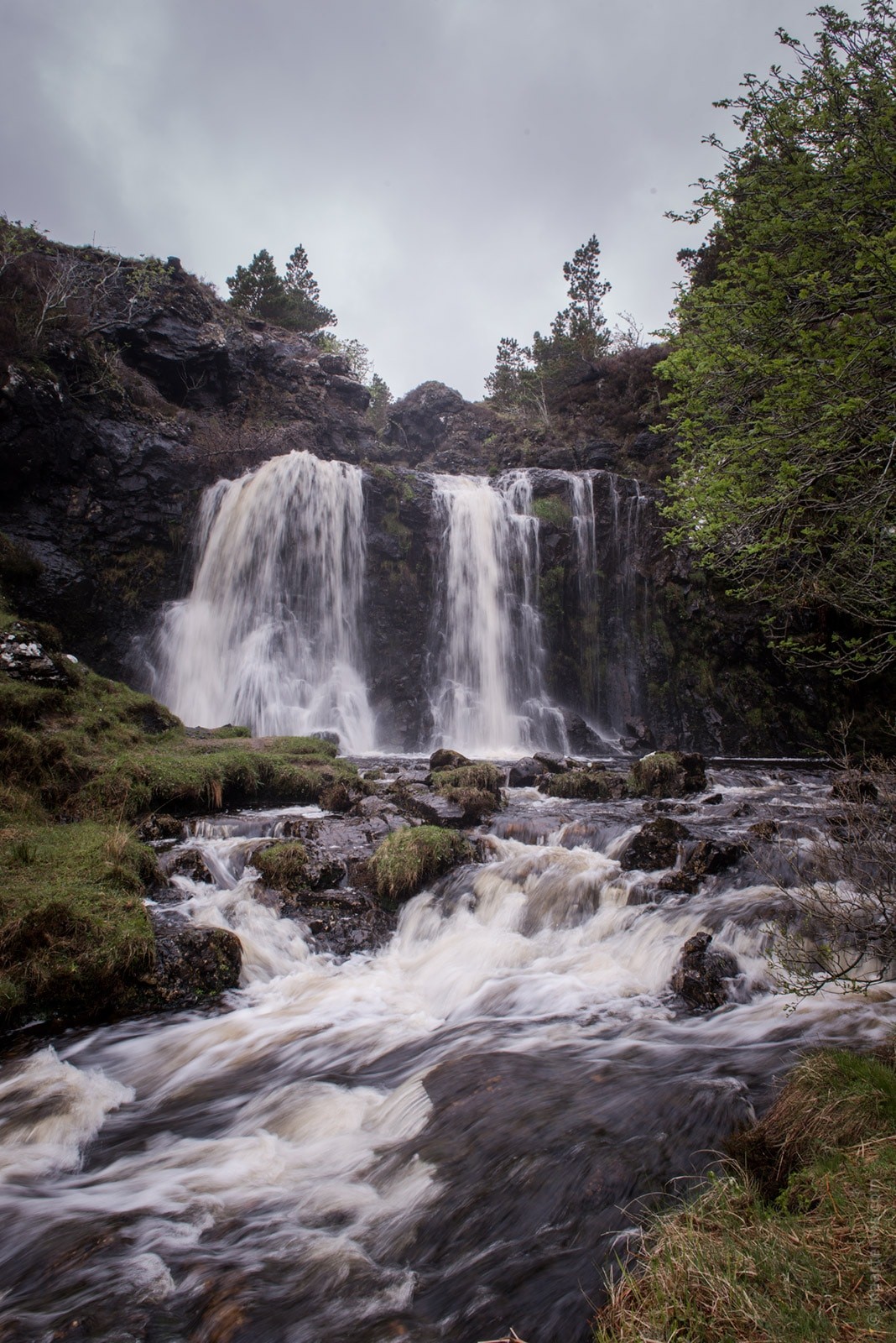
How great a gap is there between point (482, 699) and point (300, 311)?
34.6 meters

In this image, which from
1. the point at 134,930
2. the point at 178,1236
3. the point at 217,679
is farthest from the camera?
the point at 217,679

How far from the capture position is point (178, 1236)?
329cm

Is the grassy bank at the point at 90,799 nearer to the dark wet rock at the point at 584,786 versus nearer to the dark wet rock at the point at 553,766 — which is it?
the dark wet rock at the point at 584,786

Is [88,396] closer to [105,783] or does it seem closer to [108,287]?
[108,287]

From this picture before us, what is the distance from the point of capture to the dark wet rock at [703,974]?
5441mm

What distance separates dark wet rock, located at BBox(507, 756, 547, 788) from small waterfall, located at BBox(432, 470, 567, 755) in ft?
22.7

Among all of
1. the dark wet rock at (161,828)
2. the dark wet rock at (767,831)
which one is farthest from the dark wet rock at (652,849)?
the dark wet rock at (161,828)

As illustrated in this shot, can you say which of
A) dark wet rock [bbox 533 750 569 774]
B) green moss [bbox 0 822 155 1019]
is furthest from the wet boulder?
green moss [bbox 0 822 155 1019]

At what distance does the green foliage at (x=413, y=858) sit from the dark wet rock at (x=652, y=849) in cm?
205

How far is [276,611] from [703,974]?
2019 cm

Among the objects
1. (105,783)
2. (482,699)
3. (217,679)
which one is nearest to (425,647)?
(482,699)

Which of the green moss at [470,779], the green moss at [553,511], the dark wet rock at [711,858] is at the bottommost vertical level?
the dark wet rock at [711,858]

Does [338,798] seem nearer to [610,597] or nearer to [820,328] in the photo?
[820,328]

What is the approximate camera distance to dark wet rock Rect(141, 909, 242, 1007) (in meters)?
5.71
